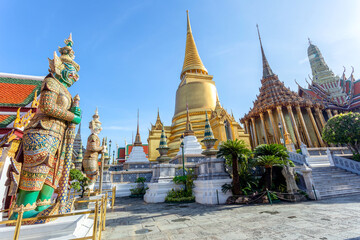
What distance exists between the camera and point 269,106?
82.8 feet

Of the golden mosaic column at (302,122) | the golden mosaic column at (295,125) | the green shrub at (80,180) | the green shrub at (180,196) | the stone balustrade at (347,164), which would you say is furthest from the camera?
the golden mosaic column at (302,122)

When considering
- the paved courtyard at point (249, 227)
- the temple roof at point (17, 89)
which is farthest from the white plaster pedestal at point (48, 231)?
the temple roof at point (17, 89)

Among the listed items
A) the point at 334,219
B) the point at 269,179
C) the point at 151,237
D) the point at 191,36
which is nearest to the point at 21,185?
the point at 151,237

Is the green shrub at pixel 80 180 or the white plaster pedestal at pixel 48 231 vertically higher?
the green shrub at pixel 80 180

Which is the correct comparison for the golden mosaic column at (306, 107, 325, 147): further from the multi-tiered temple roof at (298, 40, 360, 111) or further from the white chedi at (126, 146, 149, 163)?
the white chedi at (126, 146, 149, 163)

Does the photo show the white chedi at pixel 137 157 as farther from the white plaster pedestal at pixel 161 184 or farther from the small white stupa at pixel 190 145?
the white plaster pedestal at pixel 161 184

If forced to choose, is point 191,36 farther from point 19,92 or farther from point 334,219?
point 334,219

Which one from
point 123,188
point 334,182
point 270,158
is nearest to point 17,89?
point 123,188

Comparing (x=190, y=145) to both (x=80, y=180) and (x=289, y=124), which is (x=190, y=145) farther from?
(x=289, y=124)

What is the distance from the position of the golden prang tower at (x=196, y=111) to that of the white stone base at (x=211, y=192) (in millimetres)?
9016

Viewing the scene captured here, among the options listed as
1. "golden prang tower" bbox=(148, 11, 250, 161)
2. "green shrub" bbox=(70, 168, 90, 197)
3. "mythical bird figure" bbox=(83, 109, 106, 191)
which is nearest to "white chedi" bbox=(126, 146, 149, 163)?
"golden prang tower" bbox=(148, 11, 250, 161)

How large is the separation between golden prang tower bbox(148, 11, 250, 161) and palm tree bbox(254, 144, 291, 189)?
27.2ft

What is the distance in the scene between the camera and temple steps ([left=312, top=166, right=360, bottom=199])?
8359mm

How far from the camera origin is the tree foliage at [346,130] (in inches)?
512
